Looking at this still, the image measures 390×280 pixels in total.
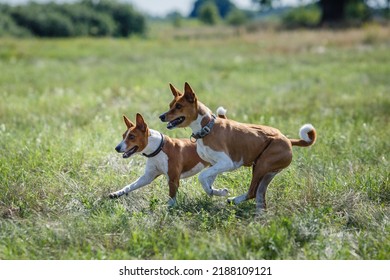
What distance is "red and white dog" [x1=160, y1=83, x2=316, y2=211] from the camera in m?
5.98

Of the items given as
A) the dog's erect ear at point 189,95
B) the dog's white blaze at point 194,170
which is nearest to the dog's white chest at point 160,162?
the dog's white blaze at point 194,170

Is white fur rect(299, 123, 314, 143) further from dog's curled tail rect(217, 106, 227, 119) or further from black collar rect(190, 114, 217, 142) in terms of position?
black collar rect(190, 114, 217, 142)

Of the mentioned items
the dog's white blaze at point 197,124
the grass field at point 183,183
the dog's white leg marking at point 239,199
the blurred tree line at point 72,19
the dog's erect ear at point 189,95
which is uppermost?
the dog's erect ear at point 189,95

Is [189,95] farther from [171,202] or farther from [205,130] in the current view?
[171,202]

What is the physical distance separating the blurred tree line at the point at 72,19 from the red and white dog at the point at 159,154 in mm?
37851

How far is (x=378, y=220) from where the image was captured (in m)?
5.91

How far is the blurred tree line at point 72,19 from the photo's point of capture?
152ft

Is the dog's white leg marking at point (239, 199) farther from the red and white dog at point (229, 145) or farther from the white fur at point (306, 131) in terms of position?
the white fur at point (306, 131)

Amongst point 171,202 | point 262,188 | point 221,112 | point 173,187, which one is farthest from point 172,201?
point 221,112

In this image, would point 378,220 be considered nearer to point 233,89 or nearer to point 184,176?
point 184,176

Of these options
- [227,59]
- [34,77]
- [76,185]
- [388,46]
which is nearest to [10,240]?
[76,185]

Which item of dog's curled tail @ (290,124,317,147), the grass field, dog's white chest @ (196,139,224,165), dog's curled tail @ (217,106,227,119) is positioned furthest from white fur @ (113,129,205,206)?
dog's curled tail @ (290,124,317,147)

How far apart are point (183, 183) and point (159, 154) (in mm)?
789

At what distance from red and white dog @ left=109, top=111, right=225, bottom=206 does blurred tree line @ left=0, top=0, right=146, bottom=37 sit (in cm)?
3785
